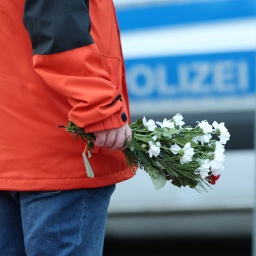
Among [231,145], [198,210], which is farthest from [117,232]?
[231,145]

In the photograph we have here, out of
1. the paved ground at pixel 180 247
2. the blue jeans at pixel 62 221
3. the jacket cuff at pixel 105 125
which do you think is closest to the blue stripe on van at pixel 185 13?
the paved ground at pixel 180 247

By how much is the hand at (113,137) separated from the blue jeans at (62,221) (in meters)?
0.19

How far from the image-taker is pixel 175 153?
1.89m

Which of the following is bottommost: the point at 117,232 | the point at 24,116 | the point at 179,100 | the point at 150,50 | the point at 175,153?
the point at 117,232

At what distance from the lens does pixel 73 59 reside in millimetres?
1705

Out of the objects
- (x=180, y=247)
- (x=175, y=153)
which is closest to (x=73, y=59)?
(x=175, y=153)

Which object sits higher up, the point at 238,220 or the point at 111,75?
the point at 111,75

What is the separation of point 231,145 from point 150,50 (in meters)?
0.66

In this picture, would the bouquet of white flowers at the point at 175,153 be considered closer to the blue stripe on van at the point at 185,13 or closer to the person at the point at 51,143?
the person at the point at 51,143

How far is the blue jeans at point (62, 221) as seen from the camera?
72.9 inches

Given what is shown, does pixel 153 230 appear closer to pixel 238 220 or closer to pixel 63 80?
pixel 238 220

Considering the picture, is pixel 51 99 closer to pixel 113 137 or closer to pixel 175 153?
pixel 113 137

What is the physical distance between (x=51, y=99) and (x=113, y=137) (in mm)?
226

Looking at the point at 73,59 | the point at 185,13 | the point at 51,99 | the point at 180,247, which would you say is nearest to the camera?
the point at 73,59
